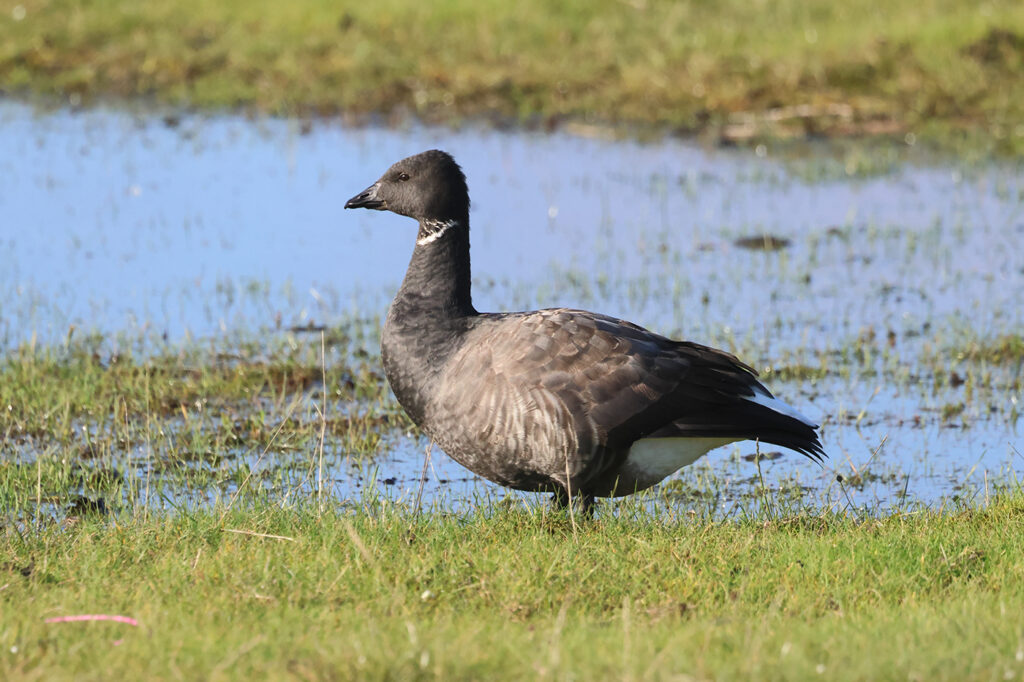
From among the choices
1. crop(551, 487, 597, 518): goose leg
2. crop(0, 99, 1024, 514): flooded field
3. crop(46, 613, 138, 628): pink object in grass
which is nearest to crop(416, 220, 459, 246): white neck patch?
crop(0, 99, 1024, 514): flooded field

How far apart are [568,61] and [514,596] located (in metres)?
15.0

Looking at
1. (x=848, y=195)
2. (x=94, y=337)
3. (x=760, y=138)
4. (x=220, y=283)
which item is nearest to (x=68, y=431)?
(x=94, y=337)

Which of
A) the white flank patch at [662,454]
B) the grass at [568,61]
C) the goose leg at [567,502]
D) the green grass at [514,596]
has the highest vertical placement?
the grass at [568,61]

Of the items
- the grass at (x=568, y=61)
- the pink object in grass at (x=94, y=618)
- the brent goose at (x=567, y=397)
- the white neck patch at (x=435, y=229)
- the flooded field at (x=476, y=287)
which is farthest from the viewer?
the grass at (x=568, y=61)

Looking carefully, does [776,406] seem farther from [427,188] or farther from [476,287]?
[476,287]

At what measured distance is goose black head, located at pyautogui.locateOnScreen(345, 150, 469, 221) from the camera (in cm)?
779

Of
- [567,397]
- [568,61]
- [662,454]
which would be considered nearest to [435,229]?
[567,397]

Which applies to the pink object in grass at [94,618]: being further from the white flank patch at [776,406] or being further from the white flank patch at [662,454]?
the white flank patch at [776,406]

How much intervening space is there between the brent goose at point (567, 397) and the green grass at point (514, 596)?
294 millimetres

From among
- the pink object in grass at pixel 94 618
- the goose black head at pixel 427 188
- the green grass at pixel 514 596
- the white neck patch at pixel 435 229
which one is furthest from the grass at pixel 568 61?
the pink object in grass at pixel 94 618

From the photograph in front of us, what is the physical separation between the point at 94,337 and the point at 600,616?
637 centimetres

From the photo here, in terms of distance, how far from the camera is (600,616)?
5.59m

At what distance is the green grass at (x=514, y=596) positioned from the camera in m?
4.76

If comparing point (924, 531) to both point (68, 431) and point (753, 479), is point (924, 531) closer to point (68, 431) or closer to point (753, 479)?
point (753, 479)
